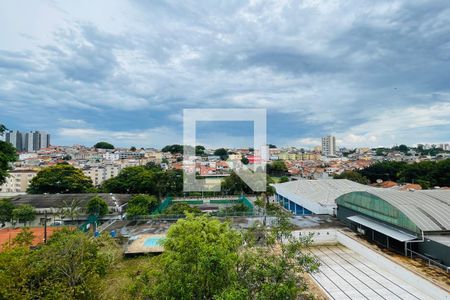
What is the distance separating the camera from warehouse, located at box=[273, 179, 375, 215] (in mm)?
20927

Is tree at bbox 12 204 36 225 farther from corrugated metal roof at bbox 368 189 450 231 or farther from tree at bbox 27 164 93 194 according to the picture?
corrugated metal roof at bbox 368 189 450 231

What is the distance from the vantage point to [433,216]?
11.8 metres

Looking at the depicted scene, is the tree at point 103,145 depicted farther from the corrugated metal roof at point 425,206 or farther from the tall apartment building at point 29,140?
the corrugated metal roof at point 425,206

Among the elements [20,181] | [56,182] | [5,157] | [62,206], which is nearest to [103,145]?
[20,181]

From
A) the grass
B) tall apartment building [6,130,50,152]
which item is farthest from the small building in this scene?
tall apartment building [6,130,50,152]

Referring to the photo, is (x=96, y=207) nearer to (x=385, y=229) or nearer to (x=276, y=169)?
(x=385, y=229)

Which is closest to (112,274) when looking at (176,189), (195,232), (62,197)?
(195,232)

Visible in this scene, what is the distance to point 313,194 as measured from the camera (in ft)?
78.6

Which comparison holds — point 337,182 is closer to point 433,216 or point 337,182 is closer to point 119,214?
point 433,216

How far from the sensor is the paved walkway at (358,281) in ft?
30.6

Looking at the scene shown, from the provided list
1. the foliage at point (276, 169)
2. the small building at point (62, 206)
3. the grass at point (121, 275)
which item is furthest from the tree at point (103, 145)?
the grass at point (121, 275)

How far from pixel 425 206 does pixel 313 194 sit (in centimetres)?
1147

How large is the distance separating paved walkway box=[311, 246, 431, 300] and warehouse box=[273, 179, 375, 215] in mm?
7609

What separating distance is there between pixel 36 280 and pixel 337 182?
25.3m
